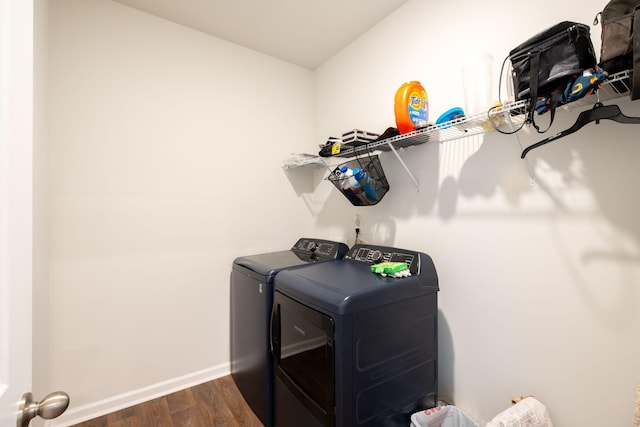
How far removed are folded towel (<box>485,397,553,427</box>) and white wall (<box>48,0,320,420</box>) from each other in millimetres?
1860

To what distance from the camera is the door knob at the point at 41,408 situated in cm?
57

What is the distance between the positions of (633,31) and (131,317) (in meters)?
2.71

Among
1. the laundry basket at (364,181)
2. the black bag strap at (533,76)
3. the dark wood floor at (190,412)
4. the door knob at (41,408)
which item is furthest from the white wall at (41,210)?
the black bag strap at (533,76)

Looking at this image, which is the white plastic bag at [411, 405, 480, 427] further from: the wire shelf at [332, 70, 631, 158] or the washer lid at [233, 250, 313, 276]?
the wire shelf at [332, 70, 631, 158]

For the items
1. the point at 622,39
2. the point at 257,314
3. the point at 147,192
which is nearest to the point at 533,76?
the point at 622,39

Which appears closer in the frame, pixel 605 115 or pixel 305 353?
pixel 605 115

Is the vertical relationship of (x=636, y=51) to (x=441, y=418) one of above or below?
above

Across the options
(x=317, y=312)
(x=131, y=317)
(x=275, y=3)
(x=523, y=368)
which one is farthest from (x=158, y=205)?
(x=523, y=368)

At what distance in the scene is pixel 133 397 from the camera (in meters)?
1.90

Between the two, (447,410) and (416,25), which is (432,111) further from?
(447,410)

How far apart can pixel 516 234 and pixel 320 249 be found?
1.25 meters

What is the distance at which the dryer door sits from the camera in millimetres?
1185

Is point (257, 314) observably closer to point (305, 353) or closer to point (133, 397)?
point (305, 353)

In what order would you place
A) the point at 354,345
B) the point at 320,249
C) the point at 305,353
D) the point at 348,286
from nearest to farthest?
1. the point at 354,345
2. the point at 348,286
3. the point at 305,353
4. the point at 320,249
